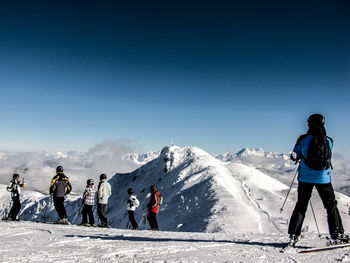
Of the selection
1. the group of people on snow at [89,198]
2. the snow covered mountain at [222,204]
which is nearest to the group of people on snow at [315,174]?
the group of people on snow at [89,198]

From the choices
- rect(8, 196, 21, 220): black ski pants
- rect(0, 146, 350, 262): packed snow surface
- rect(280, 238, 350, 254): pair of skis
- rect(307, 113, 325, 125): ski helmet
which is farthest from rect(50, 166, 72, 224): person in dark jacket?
rect(307, 113, 325, 125): ski helmet

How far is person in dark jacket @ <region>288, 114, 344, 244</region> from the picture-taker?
18.8 ft

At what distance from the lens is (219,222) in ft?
67.1

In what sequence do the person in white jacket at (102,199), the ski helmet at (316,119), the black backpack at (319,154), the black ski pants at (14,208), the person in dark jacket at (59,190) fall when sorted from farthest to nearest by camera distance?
the black ski pants at (14,208) < the person in white jacket at (102,199) < the person in dark jacket at (59,190) < the ski helmet at (316,119) < the black backpack at (319,154)

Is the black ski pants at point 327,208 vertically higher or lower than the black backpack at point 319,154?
lower

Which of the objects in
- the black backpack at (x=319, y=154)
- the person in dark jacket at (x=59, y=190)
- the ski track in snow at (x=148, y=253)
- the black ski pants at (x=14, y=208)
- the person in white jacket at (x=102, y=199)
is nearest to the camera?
the ski track in snow at (x=148, y=253)

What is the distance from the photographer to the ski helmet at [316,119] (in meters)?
5.86

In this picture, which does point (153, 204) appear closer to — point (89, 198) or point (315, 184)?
point (89, 198)

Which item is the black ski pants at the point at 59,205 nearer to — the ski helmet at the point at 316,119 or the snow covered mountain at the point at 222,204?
the snow covered mountain at the point at 222,204

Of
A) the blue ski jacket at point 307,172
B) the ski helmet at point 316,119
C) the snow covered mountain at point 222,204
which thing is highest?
the ski helmet at point 316,119

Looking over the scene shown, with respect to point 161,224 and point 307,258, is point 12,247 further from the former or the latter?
point 161,224

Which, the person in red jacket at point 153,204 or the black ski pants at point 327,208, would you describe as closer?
the black ski pants at point 327,208

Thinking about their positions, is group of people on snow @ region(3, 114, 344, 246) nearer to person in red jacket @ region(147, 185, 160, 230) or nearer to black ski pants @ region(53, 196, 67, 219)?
person in red jacket @ region(147, 185, 160, 230)

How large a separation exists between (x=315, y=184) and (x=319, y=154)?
0.73 metres
